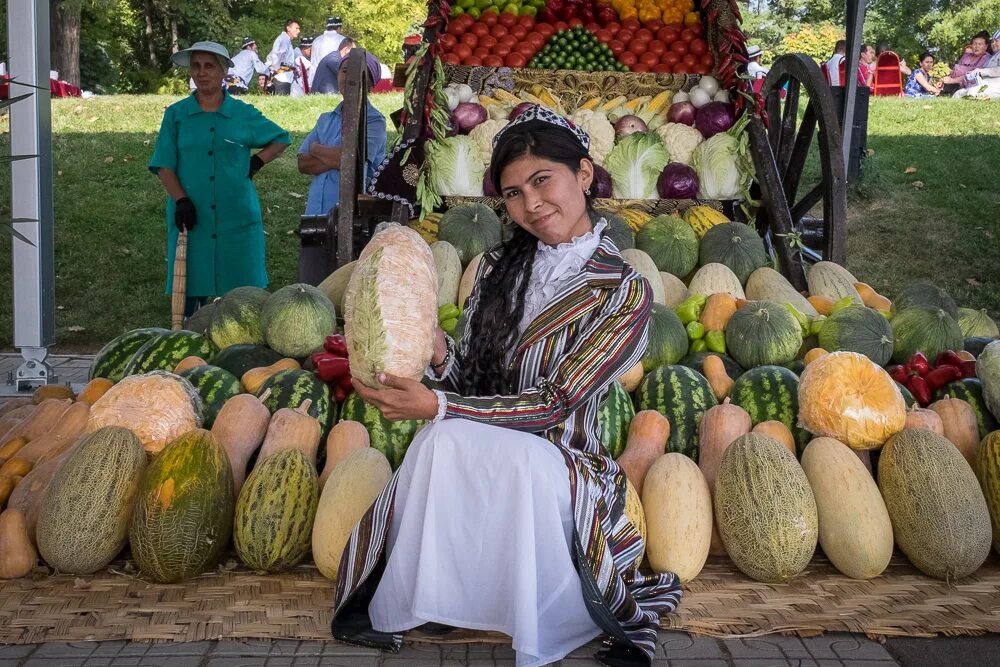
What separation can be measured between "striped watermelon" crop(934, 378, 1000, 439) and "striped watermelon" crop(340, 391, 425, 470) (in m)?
2.34

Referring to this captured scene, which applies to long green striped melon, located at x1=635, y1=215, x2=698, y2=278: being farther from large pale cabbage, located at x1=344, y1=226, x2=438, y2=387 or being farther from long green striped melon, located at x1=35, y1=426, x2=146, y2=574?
long green striped melon, located at x1=35, y1=426, x2=146, y2=574

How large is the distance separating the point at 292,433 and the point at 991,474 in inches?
104

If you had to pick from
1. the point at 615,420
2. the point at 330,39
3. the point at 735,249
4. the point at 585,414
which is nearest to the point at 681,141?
the point at 735,249

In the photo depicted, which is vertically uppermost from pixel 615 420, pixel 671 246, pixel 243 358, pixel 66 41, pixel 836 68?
pixel 66 41

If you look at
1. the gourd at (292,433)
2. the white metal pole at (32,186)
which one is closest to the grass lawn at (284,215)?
the white metal pole at (32,186)

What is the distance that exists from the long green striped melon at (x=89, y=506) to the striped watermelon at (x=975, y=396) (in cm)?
338

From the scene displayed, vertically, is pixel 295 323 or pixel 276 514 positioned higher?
pixel 295 323

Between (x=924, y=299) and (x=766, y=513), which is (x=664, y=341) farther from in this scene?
(x=924, y=299)

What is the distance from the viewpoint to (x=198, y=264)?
689cm

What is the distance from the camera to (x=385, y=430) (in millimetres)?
3938

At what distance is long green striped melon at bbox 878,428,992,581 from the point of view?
3262 millimetres

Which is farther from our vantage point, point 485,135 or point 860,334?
point 485,135

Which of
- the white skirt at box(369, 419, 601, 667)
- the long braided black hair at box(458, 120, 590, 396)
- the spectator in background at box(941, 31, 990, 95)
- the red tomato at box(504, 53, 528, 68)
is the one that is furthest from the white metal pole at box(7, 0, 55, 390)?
the spectator in background at box(941, 31, 990, 95)

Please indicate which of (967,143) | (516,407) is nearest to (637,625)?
(516,407)
